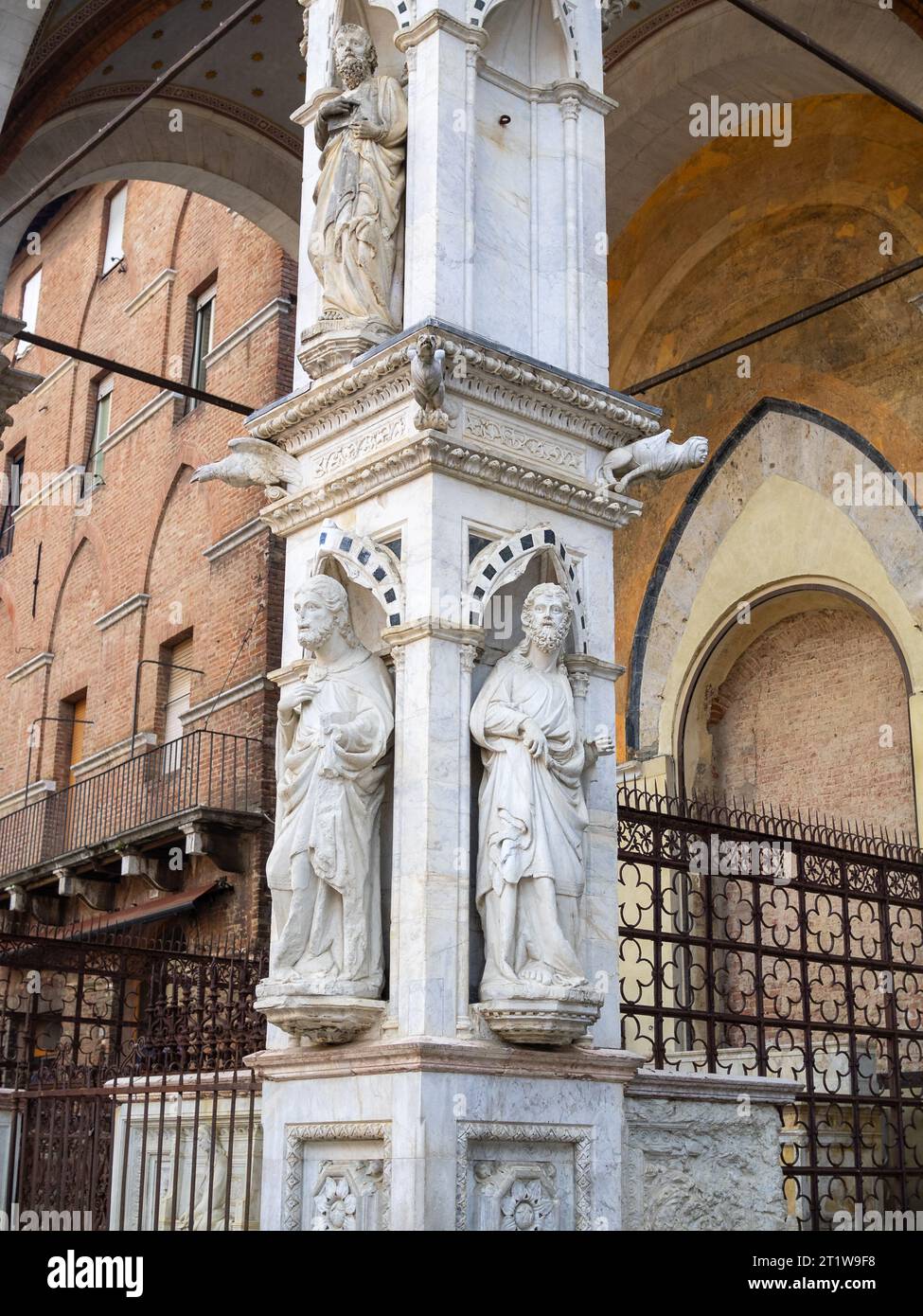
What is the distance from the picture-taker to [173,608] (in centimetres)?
1781

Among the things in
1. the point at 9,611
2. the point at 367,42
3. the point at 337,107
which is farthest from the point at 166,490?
the point at 337,107

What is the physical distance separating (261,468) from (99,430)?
14983 mm

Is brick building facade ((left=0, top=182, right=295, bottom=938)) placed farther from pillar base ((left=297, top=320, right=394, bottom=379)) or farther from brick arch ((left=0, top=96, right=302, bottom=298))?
pillar base ((left=297, top=320, right=394, bottom=379))

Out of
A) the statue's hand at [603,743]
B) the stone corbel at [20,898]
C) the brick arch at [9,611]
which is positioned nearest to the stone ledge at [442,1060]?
the statue's hand at [603,743]

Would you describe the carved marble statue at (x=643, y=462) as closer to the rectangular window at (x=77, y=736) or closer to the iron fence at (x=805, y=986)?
the iron fence at (x=805, y=986)

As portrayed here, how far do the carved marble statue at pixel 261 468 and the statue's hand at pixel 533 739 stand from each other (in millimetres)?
1552

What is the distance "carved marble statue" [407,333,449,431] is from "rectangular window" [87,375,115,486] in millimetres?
15015

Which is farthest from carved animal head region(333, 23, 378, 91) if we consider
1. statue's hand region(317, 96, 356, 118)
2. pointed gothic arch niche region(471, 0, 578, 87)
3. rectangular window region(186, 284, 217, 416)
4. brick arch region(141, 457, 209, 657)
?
rectangular window region(186, 284, 217, 416)

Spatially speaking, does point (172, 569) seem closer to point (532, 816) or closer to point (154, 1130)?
point (154, 1130)

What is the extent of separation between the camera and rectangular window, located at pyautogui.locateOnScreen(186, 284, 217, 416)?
1847cm

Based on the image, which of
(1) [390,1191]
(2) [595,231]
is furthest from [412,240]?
(1) [390,1191]

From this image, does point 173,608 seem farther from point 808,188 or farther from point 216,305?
point 808,188

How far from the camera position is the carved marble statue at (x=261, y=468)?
6781 mm

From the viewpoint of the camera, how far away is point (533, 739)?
5.88 m
